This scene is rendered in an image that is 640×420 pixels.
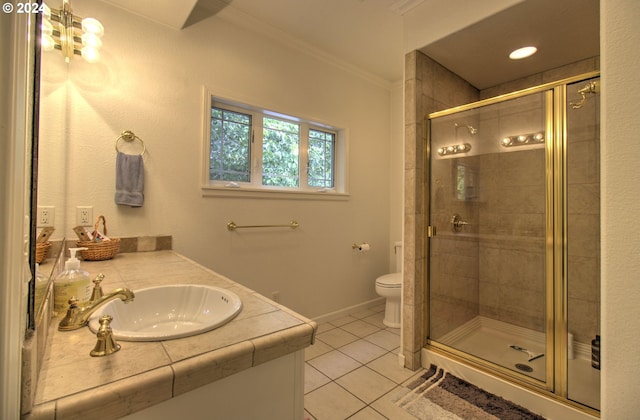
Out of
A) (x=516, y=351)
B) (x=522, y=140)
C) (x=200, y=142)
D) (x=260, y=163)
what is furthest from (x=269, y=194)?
(x=516, y=351)

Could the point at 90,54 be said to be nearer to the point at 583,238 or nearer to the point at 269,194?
the point at 269,194

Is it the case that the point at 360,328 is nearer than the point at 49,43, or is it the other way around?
the point at 49,43

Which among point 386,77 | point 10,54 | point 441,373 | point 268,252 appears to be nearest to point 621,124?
point 10,54

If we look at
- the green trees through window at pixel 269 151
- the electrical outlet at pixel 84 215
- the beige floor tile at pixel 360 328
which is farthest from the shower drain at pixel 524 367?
the electrical outlet at pixel 84 215

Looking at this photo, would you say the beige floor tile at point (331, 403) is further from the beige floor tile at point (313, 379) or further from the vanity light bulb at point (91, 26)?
the vanity light bulb at point (91, 26)

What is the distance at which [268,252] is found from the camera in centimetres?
237

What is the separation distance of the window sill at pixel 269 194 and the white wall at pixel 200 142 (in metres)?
0.05

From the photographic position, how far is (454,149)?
7.18ft

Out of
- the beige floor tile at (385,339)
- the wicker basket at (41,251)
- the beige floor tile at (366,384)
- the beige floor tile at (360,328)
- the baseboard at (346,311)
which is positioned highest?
the wicker basket at (41,251)

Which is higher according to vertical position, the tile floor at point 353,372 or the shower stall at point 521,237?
the shower stall at point 521,237

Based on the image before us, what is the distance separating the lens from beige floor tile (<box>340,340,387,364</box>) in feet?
6.97

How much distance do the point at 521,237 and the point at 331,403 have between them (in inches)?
70.1

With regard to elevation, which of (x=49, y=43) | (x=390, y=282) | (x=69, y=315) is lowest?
(x=390, y=282)

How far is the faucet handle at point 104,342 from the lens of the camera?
620mm
